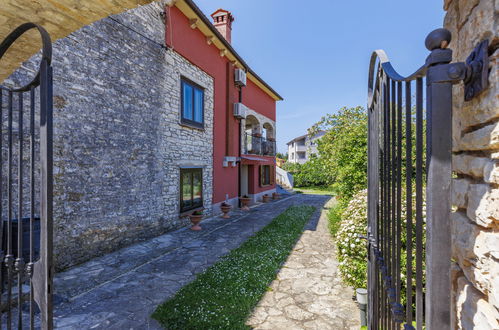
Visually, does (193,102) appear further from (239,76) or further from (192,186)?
(239,76)

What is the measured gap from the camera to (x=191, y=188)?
947 cm

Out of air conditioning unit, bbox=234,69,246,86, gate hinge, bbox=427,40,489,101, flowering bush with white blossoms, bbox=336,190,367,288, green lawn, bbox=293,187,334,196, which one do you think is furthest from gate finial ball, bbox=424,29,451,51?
green lawn, bbox=293,187,334,196

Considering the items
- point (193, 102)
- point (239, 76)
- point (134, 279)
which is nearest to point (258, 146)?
point (239, 76)

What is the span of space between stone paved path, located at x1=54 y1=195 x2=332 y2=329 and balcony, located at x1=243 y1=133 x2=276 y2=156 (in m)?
8.18

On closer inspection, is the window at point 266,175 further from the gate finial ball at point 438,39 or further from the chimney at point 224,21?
the gate finial ball at point 438,39

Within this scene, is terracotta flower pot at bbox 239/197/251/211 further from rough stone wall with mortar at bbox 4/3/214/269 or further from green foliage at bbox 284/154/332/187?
green foliage at bbox 284/154/332/187

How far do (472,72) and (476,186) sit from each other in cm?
44

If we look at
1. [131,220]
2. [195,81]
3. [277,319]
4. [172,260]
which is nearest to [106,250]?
[131,220]

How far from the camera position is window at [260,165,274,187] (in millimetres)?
16734

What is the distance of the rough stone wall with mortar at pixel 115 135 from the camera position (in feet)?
17.4

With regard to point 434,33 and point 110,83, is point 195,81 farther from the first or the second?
point 434,33

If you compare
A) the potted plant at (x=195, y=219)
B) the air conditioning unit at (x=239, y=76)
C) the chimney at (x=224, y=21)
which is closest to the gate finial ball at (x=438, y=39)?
the potted plant at (x=195, y=219)

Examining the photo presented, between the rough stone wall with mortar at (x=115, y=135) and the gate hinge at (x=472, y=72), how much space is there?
19.8 feet

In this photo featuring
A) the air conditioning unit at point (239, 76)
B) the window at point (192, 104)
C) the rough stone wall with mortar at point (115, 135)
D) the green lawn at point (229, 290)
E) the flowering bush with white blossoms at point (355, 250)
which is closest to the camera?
the green lawn at point (229, 290)
